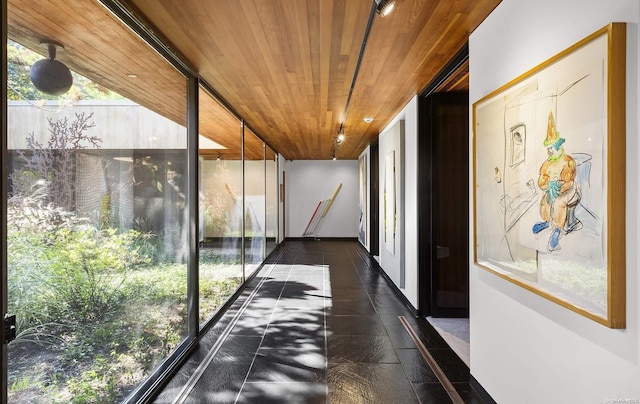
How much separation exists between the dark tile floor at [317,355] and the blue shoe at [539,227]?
1.37 meters

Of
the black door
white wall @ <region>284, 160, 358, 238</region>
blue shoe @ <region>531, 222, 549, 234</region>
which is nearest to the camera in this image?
blue shoe @ <region>531, 222, 549, 234</region>

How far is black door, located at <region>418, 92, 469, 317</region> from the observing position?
407cm

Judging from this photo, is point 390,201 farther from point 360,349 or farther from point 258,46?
point 258,46

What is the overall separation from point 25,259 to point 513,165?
235 centimetres

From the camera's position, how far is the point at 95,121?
1925 millimetres

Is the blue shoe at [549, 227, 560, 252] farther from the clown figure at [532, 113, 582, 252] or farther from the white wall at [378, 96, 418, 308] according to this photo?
the white wall at [378, 96, 418, 308]

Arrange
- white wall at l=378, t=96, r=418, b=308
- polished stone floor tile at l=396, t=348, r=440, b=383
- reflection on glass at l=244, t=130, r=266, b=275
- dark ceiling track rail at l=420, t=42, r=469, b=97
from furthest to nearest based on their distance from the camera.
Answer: reflection on glass at l=244, t=130, r=266, b=275, white wall at l=378, t=96, r=418, b=308, dark ceiling track rail at l=420, t=42, r=469, b=97, polished stone floor tile at l=396, t=348, r=440, b=383

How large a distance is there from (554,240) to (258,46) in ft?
7.80

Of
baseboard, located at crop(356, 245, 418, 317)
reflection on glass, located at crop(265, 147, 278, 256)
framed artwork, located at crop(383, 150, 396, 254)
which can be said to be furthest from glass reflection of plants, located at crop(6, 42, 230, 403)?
reflection on glass, located at crop(265, 147, 278, 256)

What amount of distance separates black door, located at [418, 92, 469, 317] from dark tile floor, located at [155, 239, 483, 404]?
18.6 inches

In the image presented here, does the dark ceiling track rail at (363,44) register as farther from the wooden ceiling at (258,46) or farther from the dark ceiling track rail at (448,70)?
the dark ceiling track rail at (448,70)

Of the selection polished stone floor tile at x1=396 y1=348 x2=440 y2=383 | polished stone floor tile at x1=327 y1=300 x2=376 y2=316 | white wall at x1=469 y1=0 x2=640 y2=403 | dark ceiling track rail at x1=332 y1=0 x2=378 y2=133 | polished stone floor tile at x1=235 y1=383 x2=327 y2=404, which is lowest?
polished stone floor tile at x1=235 y1=383 x2=327 y2=404

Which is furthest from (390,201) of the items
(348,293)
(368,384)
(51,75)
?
(51,75)

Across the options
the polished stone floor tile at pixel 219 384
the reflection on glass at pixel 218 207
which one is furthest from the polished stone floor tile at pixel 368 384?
the reflection on glass at pixel 218 207
